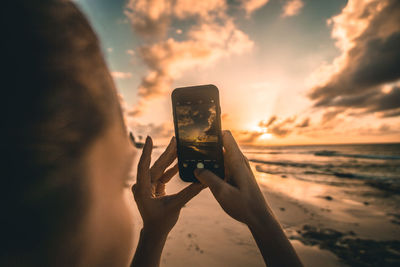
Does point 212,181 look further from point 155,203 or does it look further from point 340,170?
point 340,170

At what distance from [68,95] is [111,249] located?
0.84 metres

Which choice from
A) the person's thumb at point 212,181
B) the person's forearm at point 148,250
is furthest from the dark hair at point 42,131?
the person's thumb at point 212,181

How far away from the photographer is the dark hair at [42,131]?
0.59 meters

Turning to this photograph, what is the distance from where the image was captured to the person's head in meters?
0.59

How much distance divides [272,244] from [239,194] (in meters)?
0.29

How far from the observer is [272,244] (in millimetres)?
883

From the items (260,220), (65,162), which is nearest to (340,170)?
(260,220)

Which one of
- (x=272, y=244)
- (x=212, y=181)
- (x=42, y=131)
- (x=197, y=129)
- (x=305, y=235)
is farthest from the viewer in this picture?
(x=305, y=235)

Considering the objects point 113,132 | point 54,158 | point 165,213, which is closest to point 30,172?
point 54,158

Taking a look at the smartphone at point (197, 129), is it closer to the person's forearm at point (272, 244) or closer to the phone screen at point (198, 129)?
the phone screen at point (198, 129)

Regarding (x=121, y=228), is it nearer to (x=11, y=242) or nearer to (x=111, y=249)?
(x=111, y=249)

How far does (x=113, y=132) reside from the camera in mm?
1064

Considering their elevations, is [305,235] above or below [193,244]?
below

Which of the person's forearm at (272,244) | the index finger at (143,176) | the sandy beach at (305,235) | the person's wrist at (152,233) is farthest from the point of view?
the sandy beach at (305,235)
